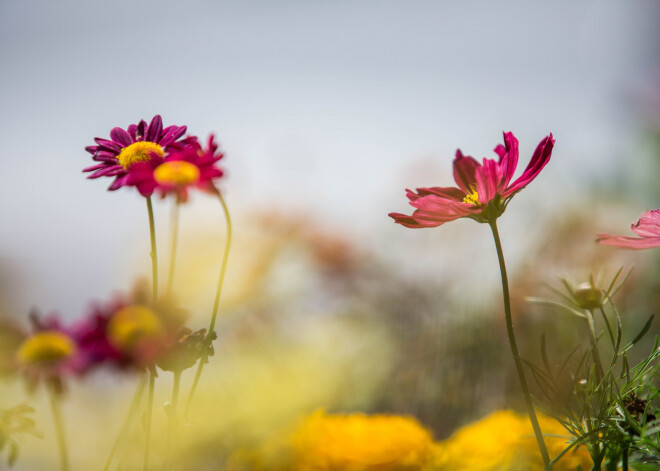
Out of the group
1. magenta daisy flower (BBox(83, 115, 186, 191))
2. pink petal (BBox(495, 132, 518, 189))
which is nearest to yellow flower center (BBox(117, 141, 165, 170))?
magenta daisy flower (BBox(83, 115, 186, 191))

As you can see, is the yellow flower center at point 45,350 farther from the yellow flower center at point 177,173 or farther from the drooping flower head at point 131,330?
the yellow flower center at point 177,173

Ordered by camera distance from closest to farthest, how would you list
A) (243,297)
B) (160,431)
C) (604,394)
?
(604,394) → (160,431) → (243,297)

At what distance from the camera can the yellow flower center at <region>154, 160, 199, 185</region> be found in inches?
7.5

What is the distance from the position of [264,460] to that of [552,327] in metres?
0.26

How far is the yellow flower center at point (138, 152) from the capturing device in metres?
0.20

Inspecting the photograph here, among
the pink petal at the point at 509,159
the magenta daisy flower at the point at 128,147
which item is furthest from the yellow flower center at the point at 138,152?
the pink petal at the point at 509,159

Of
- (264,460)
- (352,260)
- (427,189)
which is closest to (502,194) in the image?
(427,189)

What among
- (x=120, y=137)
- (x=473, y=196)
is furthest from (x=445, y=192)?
(x=120, y=137)

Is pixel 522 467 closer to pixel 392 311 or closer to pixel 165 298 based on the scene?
pixel 165 298

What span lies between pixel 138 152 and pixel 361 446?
136 millimetres

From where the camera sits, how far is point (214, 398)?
363mm

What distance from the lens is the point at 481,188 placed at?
0.60 feet

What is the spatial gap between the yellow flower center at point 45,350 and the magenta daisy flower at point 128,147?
0.36 ft

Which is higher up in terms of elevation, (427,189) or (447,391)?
(427,189)
